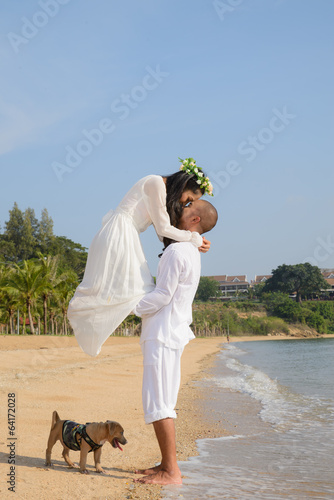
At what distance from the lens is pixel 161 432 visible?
13.4 ft

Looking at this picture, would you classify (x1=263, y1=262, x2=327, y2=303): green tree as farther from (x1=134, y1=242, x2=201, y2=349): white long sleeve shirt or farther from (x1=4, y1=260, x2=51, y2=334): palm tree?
(x1=134, y1=242, x2=201, y2=349): white long sleeve shirt

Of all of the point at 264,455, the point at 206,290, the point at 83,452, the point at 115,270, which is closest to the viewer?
the point at 115,270

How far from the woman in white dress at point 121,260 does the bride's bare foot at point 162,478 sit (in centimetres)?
114

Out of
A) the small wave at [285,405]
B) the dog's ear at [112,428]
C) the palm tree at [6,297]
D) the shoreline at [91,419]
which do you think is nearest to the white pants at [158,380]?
the dog's ear at [112,428]

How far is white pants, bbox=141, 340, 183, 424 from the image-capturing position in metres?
4.09

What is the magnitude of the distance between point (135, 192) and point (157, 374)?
Answer: 4.90 feet

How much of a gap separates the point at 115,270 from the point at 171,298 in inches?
20.6

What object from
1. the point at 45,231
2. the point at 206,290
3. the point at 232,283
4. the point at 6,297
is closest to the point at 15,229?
the point at 45,231

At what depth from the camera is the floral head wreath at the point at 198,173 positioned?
13.9ft

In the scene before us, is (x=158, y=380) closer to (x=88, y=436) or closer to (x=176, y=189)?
(x=88, y=436)

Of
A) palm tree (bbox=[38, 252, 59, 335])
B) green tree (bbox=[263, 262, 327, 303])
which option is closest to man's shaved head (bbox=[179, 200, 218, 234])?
palm tree (bbox=[38, 252, 59, 335])

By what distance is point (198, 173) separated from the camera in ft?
13.9

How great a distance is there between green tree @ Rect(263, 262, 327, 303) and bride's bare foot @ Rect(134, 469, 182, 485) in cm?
11807

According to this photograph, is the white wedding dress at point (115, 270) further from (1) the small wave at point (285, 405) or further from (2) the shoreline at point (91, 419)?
(1) the small wave at point (285, 405)
